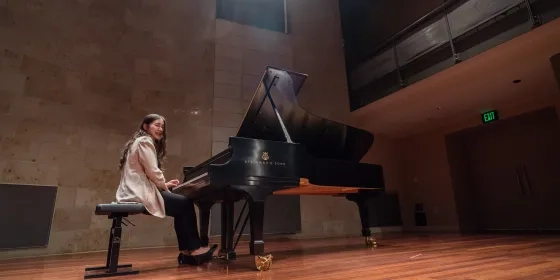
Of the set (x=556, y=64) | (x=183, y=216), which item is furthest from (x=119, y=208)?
(x=556, y=64)

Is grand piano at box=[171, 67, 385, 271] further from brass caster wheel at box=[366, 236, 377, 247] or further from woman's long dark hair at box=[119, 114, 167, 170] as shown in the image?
brass caster wheel at box=[366, 236, 377, 247]

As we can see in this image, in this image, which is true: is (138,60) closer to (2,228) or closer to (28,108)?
(28,108)

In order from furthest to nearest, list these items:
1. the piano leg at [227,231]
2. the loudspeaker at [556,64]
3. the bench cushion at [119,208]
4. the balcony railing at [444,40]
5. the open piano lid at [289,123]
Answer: the loudspeaker at [556,64]
the balcony railing at [444,40]
the piano leg at [227,231]
the open piano lid at [289,123]
the bench cushion at [119,208]

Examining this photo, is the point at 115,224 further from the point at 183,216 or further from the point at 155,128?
the point at 155,128

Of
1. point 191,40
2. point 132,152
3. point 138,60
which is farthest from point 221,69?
point 132,152

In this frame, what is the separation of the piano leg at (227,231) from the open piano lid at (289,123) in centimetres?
65

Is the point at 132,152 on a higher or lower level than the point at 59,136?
lower

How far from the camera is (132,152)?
2.18 metres

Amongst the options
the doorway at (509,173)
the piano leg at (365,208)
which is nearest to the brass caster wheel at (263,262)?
the piano leg at (365,208)

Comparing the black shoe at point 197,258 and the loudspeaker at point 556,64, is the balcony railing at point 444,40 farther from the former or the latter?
the black shoe at point 197,258

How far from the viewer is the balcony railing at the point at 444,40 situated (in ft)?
12.1

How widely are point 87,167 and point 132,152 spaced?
2549 mm

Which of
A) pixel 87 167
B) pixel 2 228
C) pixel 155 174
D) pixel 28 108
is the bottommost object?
pixel 2 228

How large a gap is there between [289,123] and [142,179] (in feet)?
4.05
